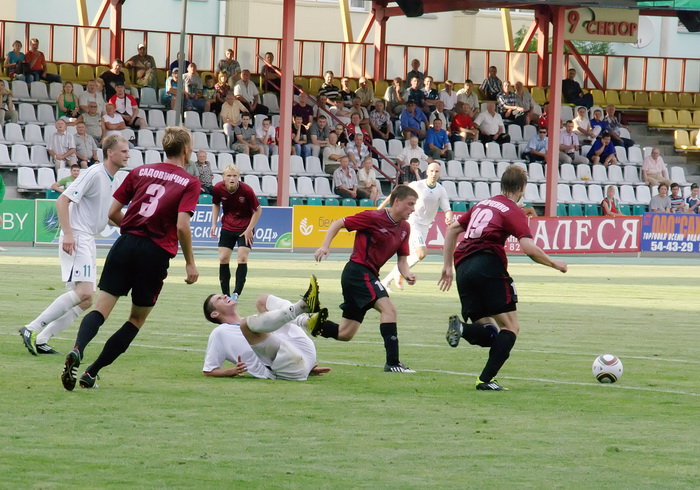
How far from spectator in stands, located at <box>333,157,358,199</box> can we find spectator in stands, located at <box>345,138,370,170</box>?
0.85m

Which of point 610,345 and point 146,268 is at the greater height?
point 146,268

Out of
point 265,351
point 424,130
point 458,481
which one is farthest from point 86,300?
point 424,130

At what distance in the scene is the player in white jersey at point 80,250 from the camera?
9.70 meters

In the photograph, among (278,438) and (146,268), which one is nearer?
(278,438)

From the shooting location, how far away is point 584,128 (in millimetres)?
37000

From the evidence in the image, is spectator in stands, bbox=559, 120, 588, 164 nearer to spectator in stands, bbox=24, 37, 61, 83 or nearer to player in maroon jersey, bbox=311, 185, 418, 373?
spectator in stands, bbox=24, 37, 61, 83

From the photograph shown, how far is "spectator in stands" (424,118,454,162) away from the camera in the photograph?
33.9 m

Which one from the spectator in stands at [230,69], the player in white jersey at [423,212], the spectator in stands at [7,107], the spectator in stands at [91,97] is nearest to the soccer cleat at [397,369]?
the player in white jersey at [423,212]

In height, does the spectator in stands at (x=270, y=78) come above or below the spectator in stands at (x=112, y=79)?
above

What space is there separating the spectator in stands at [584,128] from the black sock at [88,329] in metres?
29.8

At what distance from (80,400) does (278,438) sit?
1788 millimetres

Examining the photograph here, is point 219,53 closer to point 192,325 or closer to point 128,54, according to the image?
point 128,54

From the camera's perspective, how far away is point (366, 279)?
10.2m

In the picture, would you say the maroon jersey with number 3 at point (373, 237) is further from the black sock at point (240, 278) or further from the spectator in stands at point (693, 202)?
the spectator in stands at point (693, 202)
